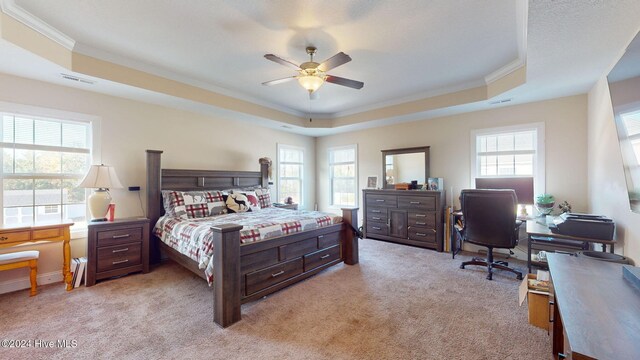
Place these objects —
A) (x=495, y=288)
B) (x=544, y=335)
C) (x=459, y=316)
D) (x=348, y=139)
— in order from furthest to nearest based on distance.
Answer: (x=348, y=139) < (x=495, y=288) < (x=459, y=316) < (x=544, y=335)

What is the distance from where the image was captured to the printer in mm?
2488

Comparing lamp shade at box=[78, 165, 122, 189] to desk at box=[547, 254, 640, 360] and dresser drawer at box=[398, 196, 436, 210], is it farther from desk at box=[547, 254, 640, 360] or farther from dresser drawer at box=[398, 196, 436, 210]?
dresser drawer at box=[398, 196, 436, 210]

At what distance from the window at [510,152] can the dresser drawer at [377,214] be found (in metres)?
1.73

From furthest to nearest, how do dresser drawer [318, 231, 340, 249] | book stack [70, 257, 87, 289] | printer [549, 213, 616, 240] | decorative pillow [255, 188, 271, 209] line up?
decorative pillow [255, 188, 271, 209] < dresser drawer [318, 231, 340, 249] < book stack [70, 257, 87, 289] < printer [549, 213, 616, 240]

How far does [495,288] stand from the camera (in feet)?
9.59

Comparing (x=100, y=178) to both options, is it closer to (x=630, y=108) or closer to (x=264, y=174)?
(x=264, y=174)

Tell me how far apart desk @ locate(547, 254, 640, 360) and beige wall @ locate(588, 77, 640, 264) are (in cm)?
103

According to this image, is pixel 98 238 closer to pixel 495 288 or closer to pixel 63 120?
pixel 63 120

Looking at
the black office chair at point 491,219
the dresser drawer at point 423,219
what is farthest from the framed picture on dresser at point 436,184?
the black office chair at point 491,219

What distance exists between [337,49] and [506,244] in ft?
10.3

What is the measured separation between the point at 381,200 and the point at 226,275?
3606 millimetres

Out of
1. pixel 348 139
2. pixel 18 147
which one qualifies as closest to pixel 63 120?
pixel 18 147

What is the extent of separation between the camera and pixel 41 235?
275 centimetres

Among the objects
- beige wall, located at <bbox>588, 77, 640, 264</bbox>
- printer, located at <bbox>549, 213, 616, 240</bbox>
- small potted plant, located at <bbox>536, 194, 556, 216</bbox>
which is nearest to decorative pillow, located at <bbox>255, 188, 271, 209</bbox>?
printer, located at <bbox>549, 213, 616, 240</bbox>
